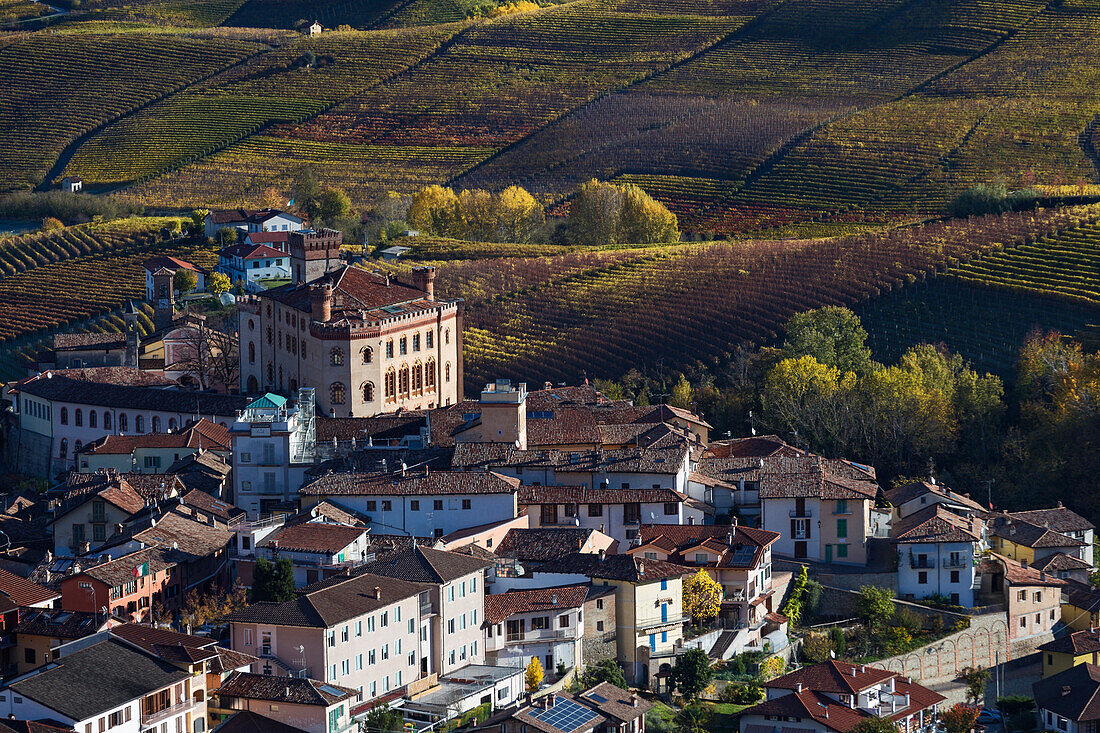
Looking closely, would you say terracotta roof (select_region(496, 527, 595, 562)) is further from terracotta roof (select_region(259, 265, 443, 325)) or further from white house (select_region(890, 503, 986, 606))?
terracotta roof (select_region(259, 265, 443, 325))

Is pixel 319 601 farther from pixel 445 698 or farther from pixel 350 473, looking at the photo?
pixel 350 473

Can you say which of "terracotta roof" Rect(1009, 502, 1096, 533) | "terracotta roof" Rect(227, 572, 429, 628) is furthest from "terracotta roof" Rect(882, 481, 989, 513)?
"terracotta roof" Rect(227, 572, 429, 628)

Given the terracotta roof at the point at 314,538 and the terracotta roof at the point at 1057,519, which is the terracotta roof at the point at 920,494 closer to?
the terracotta roof at the point at 1057,519

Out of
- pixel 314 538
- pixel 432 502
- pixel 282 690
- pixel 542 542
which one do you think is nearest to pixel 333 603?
pixel 282 690

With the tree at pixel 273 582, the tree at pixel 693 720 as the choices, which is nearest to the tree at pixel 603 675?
the tree at pixel 693 720

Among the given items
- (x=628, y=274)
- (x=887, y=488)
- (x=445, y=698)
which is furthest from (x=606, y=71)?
(x=445, y=698)

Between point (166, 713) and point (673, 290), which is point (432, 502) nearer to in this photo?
point (166, 713)
